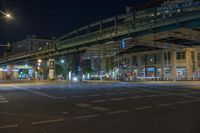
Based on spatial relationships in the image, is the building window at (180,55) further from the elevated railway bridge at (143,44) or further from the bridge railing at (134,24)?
the bridge railing at (134,24)

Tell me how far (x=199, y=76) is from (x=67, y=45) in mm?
30454

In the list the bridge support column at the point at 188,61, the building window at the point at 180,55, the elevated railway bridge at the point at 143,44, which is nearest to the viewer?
the elevated railway bridge at the point at 143,44

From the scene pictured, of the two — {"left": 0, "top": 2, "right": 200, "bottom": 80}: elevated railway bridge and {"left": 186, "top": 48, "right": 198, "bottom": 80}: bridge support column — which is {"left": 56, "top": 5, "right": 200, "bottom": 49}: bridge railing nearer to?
{"left": 0, "top": 2, "right": 200, "bottom": 80}: elevated railway bridge

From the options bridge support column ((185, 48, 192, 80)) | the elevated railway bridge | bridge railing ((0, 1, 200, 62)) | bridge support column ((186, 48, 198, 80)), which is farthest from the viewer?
bridge support column ((185, 48, 192, 80))

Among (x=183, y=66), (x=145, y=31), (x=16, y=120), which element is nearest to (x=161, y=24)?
(x=145, y=31)

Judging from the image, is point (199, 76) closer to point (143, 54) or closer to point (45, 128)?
point (143, 54)

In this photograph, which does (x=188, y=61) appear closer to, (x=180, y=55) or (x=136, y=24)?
(x=180, y=55)

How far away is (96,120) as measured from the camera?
10.5 meters

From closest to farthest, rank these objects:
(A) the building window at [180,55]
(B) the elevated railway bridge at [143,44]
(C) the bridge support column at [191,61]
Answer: (B) the elevated railway bridge at [143,44] → (C) the bridge support column at [191,61] → (A) the building window at [180,55]

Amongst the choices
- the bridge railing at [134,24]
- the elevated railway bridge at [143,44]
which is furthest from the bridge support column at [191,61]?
the bridge railing at [134,24]

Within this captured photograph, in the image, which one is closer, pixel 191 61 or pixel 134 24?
pixel 134 24

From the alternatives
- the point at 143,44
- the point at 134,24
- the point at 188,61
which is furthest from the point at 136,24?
the point at 188,61

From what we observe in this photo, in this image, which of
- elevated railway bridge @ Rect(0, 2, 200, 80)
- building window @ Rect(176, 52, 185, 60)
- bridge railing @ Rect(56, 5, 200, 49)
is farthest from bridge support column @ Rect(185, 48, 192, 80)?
bridge railing @ Rect(56, 5, 200, 49)

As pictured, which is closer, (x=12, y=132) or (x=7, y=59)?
(x=12, y=132)
